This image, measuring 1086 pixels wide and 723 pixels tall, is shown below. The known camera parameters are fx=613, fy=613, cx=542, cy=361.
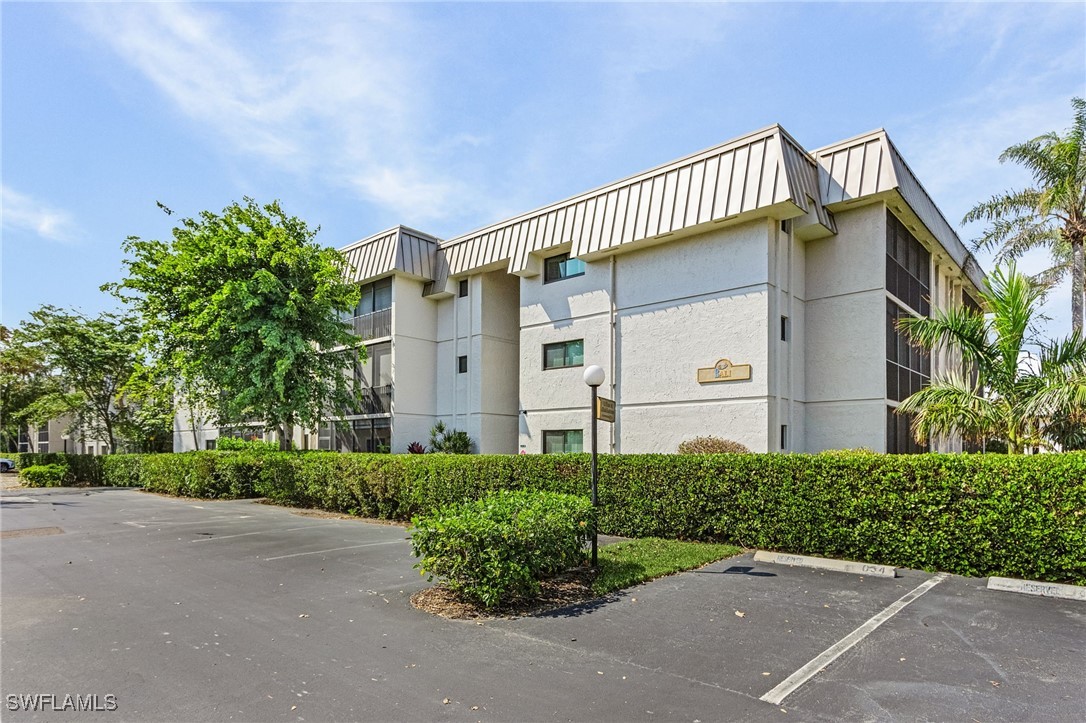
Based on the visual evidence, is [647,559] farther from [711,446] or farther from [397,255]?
[397,255]

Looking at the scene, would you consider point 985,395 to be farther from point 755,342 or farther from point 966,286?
point 966,286

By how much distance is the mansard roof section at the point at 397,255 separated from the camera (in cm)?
2297

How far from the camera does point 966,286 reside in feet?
78.6

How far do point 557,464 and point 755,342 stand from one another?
20.1ft

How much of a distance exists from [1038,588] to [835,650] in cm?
391

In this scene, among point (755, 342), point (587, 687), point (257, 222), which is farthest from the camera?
point (257, 222)

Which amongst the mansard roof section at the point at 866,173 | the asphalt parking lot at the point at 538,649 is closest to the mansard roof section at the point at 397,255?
the mansard roof section at the point at 866,173

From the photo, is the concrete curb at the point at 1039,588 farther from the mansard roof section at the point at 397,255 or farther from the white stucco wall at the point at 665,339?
the mansard roof section at the point at 397,255

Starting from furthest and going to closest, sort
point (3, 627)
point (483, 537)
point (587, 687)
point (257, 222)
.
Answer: point (257, 222) → point (483, 537) → point (3, 627) → point (587, 687)

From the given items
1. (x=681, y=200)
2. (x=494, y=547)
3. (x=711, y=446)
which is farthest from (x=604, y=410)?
(x=681, y=200)

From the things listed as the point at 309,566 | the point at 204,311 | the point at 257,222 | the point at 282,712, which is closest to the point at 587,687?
the point at 282,712

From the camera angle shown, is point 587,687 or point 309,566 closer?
point 587,687

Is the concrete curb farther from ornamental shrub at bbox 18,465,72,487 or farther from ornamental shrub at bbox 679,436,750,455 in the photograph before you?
ornamental shrub at bbox 18,465,72,487

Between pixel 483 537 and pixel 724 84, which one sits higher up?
pixel 724 84
